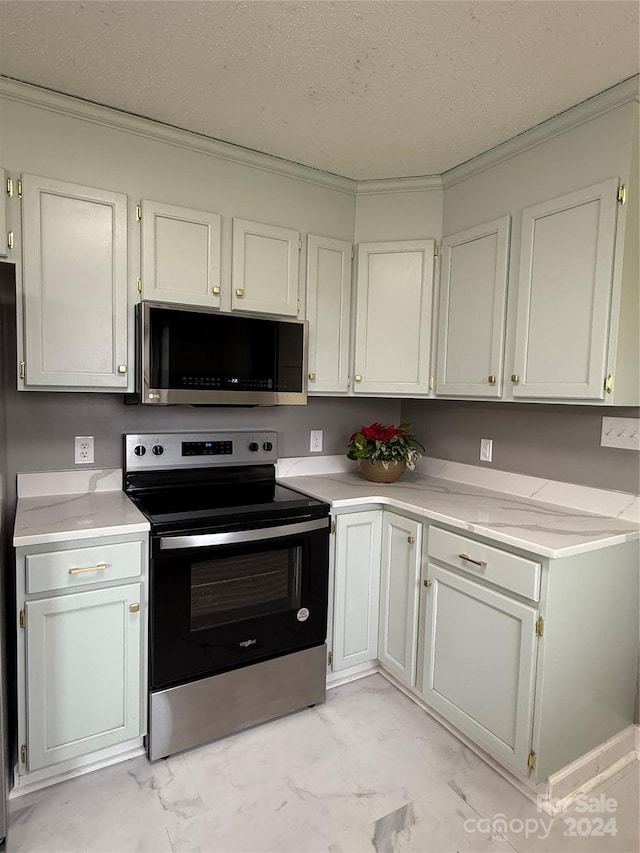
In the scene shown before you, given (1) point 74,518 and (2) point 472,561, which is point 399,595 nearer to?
(2) point 472,561

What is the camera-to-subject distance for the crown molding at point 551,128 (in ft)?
5.24

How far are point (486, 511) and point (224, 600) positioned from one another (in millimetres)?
1099

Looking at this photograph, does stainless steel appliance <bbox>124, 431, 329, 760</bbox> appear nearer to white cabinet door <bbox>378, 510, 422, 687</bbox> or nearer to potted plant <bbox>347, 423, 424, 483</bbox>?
white cabinet door <bbox>378, 510, 422, 687</bbox>

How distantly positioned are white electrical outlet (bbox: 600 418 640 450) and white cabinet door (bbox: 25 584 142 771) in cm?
188

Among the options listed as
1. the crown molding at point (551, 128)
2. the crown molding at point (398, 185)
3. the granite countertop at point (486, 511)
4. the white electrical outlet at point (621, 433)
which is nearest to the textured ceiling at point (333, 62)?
the crown molding at point (551, 128)

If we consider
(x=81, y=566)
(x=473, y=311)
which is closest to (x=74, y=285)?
(x=81, y=566)

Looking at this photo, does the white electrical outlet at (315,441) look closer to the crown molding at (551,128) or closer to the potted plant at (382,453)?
the potted plant at (382,453)

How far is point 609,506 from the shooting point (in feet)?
6.21

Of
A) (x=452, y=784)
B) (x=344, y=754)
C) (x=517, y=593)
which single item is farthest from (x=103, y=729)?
(x=517, y=593)

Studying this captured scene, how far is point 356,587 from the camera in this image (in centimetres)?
221

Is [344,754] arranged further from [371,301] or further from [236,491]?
[371,301]

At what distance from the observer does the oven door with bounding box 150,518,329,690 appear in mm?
1738

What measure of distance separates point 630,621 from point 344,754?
3.91 feet

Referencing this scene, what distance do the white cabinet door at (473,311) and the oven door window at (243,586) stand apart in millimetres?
1082
